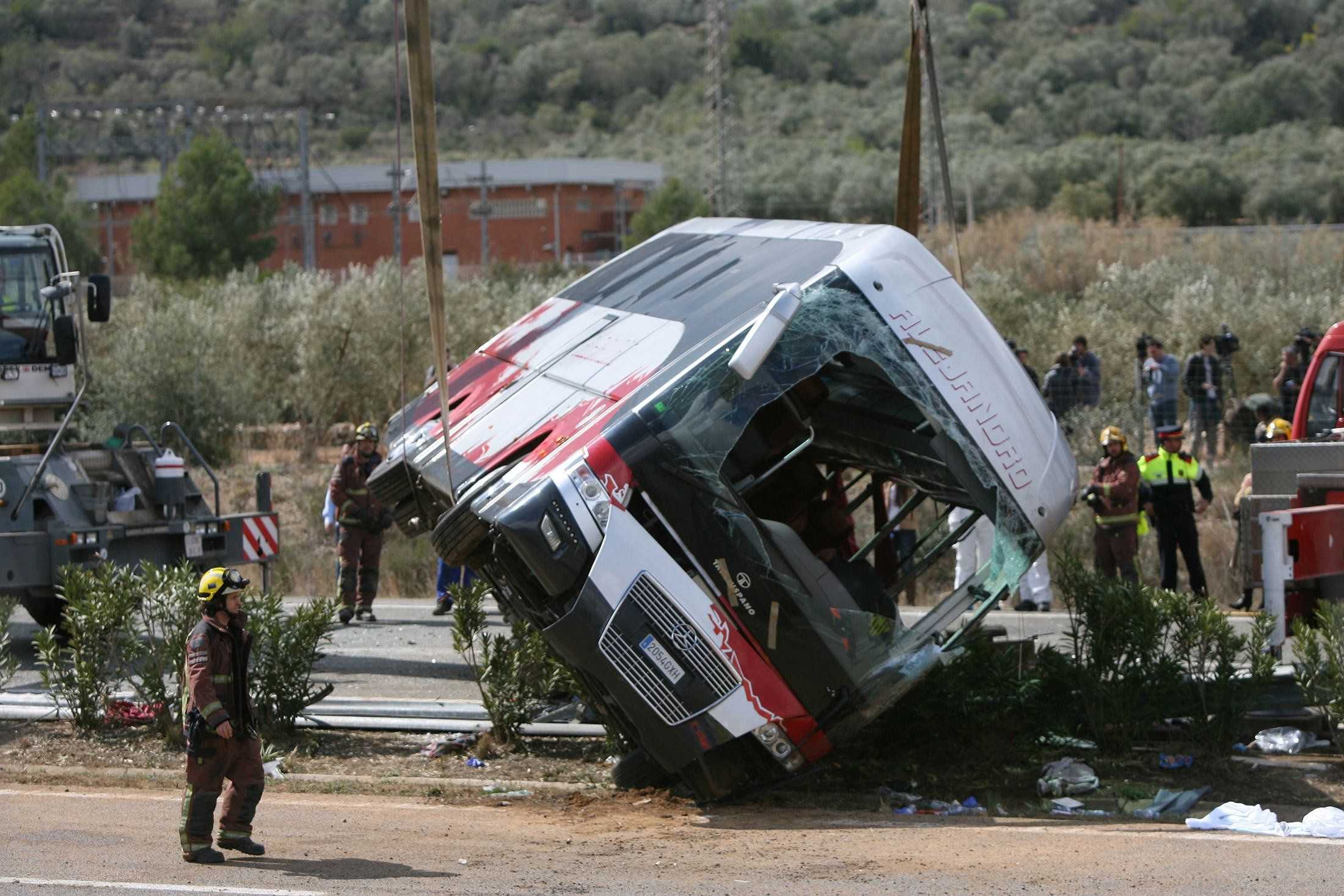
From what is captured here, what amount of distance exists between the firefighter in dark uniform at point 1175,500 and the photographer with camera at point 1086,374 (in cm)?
721

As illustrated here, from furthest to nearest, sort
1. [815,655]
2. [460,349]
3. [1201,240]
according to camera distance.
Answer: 1. [1201,240]
2. [460,349]
3. [815,655]

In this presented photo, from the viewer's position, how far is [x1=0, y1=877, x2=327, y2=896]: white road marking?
698 cm

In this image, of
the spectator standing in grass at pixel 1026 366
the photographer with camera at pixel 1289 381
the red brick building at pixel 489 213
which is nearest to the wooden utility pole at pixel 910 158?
the spectator standing in grass at pixel 1026 366

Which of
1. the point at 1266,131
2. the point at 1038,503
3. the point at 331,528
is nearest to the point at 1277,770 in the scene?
the point at 1038,503

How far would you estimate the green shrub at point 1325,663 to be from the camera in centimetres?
948

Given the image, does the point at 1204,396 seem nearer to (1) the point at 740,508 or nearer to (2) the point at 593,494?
(1) the point at 740,508

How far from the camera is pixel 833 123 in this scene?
93500mm

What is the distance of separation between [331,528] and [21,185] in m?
44.4

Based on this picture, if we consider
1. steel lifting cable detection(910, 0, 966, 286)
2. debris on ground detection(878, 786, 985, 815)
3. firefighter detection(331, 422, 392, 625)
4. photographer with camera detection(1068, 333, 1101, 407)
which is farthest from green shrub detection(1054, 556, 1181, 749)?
photographer with camera detection(1068, 333, 1101, 407)

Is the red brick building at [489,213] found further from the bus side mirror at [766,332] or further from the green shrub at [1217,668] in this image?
the bus side mirror at [766,332]

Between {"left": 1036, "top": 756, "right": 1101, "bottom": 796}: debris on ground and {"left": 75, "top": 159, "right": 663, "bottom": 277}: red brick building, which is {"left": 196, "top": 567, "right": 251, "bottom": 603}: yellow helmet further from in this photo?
{"left": 75, "top": 159, "right": 663, "bottom": 277}: red brick building

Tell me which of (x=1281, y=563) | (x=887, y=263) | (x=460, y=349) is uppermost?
(x=887, y=263)

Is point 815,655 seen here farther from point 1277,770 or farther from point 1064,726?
point 1277,770

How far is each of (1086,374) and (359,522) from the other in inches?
433
